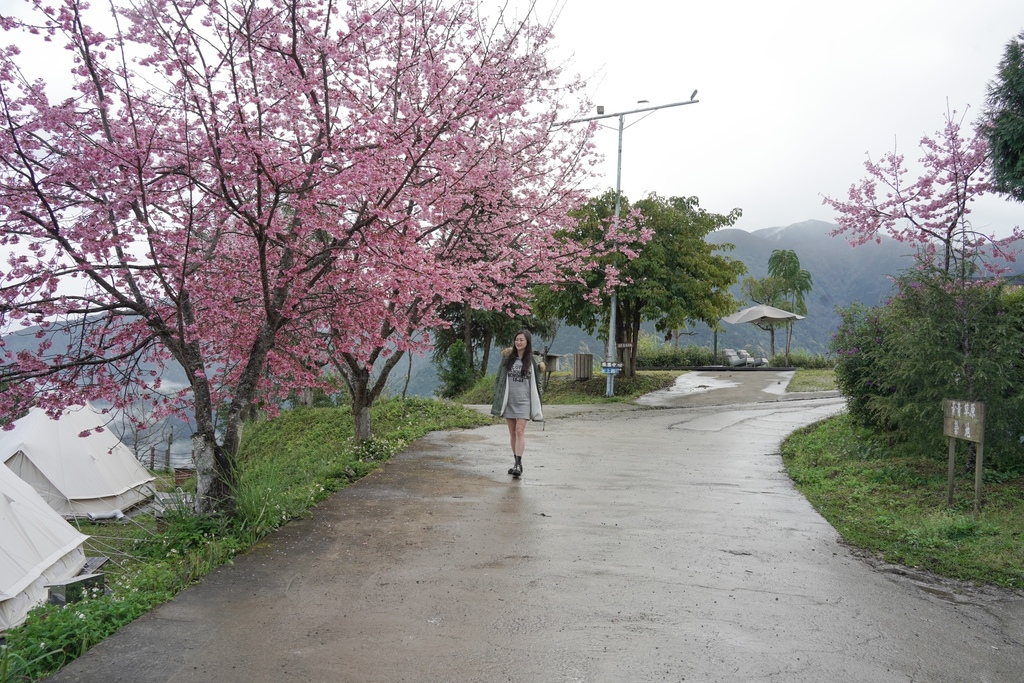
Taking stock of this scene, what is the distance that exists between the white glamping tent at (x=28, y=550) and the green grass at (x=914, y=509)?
7.87 meters

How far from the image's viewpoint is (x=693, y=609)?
15.6 ft

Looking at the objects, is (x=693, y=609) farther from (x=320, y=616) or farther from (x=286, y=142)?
(x=286, y=142)

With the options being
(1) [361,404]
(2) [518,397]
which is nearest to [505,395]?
(2) [518,397]

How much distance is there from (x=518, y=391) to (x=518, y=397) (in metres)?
0.07

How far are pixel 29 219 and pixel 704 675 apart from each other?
5502mm

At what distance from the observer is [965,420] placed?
23.8 feet

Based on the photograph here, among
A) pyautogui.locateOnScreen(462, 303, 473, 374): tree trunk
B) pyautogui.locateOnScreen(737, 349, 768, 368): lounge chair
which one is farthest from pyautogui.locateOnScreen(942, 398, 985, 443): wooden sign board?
pyautogui.locateOnScreen(737, 349, 768, 368): lounge chair

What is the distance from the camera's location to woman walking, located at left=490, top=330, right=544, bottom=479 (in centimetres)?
906

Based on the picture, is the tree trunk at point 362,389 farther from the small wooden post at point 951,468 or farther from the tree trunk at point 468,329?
the tree trunk at point 468,329

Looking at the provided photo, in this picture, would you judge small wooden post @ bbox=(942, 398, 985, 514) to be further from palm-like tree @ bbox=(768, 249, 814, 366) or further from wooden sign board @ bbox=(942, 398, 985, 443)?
palm-like tree @ bbox=(768, 249, 814, 366)

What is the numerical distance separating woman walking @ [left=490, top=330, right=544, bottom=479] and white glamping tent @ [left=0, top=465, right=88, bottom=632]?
488 cm

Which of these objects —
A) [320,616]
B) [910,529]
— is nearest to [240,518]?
[320,616]

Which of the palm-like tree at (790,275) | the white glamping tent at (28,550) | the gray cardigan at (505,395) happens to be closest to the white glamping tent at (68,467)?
the white glamping tent at (28,550)

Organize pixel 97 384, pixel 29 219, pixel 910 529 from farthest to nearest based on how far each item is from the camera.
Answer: pixel 910 529 → pixel 97 384 → pixel 29 219
